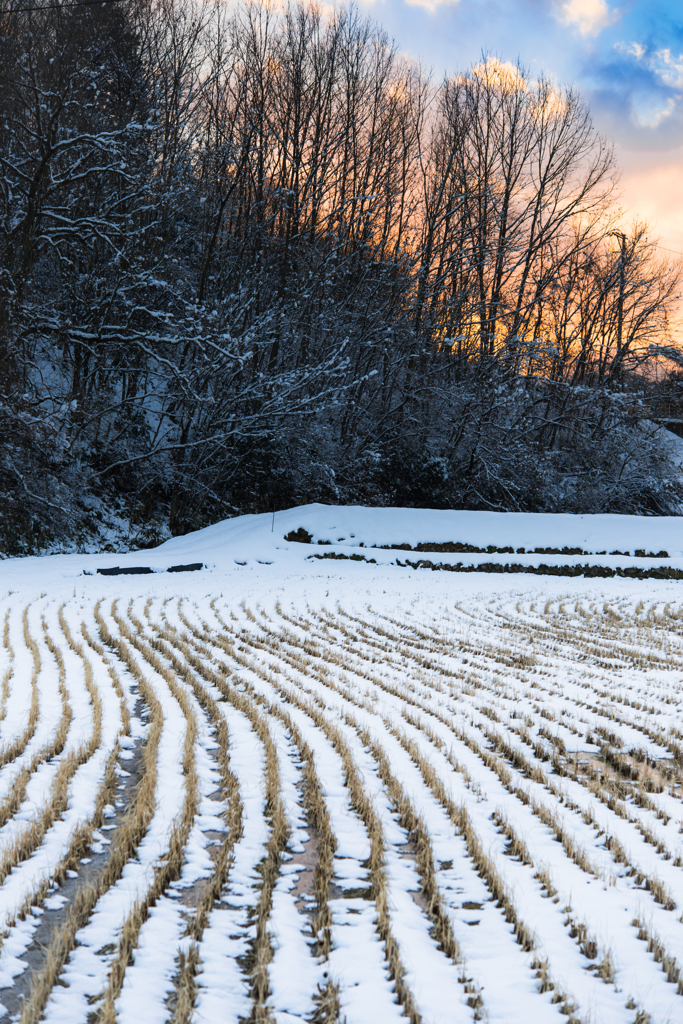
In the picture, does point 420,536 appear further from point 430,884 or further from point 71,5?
point 430,884

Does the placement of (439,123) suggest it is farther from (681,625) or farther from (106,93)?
Answer: (681,625)

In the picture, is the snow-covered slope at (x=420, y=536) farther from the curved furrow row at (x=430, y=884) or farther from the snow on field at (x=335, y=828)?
the curved furrow row at (x=430, y=884)

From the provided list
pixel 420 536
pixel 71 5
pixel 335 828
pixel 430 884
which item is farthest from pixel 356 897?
pixel 71 5

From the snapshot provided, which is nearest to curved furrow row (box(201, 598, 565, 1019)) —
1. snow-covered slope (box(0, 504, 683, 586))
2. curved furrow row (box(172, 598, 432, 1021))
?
curved furrow row (box(172, 598, 432, 1021))

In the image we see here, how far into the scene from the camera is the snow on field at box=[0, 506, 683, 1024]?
7.43ft

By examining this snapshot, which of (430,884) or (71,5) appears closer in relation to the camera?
(430,884)

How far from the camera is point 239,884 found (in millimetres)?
2869

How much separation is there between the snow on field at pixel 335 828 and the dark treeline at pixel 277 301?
11.6 metres

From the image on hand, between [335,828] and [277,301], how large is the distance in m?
20.3

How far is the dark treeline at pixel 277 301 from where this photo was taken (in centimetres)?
1697

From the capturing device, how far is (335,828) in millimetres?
3422

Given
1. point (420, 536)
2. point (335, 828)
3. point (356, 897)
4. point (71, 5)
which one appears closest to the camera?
point (356, 897)

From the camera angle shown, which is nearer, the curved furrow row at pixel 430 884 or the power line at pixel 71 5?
the curved furrow row at pixel 430 884

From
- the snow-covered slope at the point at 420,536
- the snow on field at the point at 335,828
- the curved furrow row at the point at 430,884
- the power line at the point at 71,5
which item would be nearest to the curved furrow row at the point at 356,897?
the snow on field at the point at 335,828
